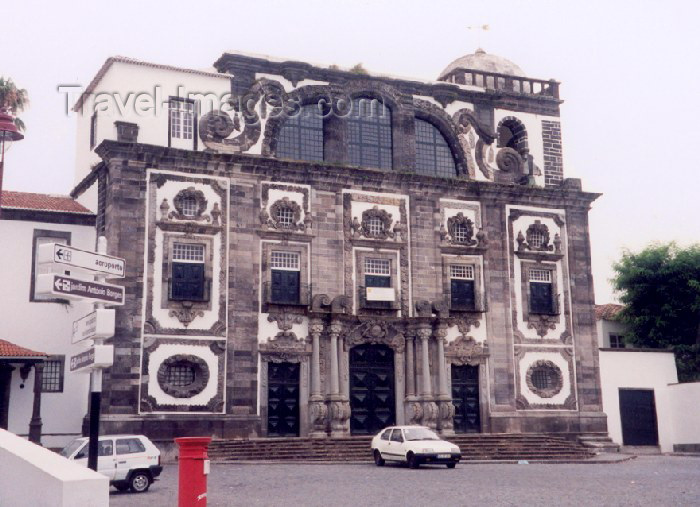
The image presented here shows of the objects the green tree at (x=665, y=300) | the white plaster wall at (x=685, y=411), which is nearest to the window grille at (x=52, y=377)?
the white plaster wall at (x=685, y=411)

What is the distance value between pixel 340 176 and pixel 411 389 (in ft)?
28.4

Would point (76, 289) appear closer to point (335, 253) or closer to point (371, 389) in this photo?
point (335, 253)

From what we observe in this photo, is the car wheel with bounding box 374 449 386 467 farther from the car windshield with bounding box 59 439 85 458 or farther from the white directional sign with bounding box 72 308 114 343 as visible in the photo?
the white directional sign with bounding box 72 308 114 343

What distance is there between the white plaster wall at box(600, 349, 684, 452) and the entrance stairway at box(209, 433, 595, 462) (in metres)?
4.75

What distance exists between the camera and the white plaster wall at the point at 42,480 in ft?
32.3

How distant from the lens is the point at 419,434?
89.8 feet

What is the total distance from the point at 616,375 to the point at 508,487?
21437 millimetres

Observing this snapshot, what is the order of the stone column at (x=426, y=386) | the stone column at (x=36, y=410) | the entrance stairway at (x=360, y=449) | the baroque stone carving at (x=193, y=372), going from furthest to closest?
the stone column at (x=426, y=386) < the baroque stone carving at (x=193, y=372) < the stone column at (x=36, y=410) < the entrance stairway at (x=360, y=449)

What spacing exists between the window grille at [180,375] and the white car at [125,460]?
1050cm

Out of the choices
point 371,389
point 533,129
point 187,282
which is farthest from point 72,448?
point 533,129

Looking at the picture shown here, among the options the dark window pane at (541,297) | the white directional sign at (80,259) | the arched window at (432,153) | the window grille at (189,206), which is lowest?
the white directional sign at (80,259)

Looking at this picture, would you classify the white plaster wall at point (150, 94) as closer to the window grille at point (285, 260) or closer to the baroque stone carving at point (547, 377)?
the window grille at point (285, 260)

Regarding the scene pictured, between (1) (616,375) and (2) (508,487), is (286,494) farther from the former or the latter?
(1) (616,375)

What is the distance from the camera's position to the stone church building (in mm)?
32344
